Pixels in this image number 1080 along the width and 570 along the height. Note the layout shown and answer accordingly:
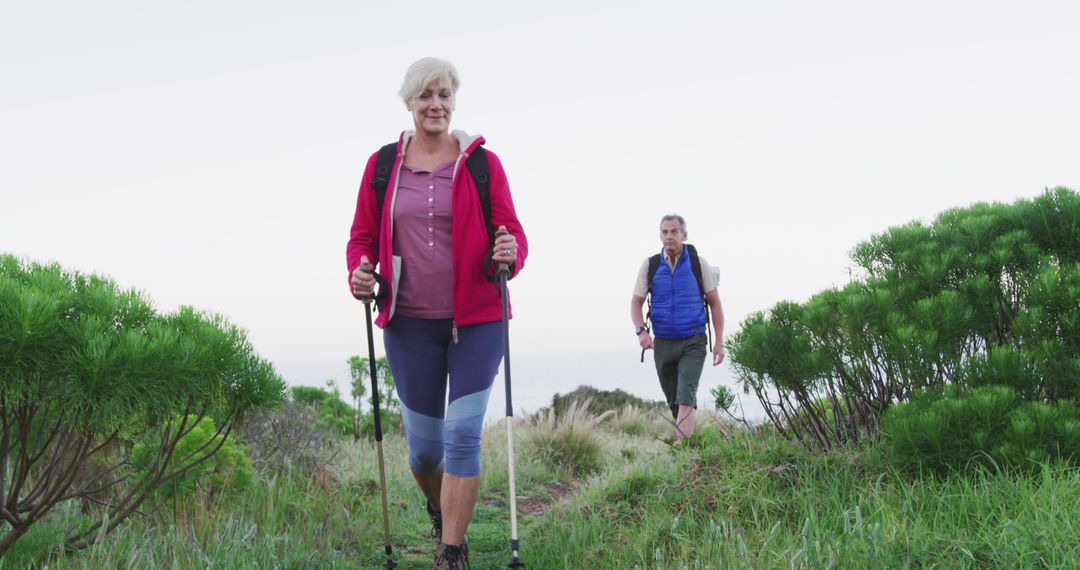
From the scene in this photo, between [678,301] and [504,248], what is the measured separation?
4.32 m

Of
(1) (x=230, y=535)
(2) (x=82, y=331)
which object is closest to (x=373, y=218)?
(2) (x=82, y=331)

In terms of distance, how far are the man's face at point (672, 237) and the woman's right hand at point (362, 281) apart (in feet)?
14.6

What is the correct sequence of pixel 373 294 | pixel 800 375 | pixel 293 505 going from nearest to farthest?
pixel 373 294 < pixel 800 375 < pixel 293 505

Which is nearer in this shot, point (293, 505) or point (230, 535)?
point (230, 535)

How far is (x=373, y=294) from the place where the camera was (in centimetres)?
491

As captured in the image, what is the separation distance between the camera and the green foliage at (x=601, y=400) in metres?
15.7

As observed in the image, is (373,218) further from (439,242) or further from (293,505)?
(293,505)

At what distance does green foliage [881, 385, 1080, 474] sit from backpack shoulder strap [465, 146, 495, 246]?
2.44m

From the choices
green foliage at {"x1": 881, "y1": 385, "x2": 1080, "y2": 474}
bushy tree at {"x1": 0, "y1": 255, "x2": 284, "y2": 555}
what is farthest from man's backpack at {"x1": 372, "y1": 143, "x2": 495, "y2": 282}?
green foliage at {"x1": 881, "y1": 385, "x2": 1080, "y2": 474}

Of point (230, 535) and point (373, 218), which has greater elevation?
point (373, 218)

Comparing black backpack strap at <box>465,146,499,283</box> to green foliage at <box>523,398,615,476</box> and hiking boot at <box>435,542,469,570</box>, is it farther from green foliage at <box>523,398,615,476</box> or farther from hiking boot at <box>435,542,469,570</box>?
green foliage at <box>523,398,615,476</box>

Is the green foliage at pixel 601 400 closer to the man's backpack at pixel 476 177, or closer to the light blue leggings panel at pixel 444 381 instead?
the light blue leggings panel at pixel 444 381

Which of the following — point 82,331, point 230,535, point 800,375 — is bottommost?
point 230,535

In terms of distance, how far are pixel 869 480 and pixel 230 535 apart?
375 centimetres
